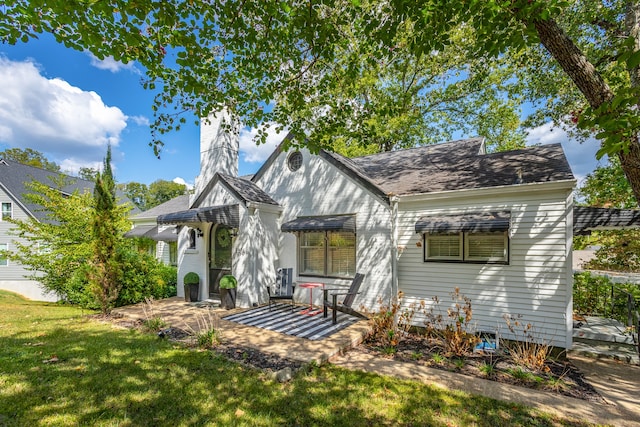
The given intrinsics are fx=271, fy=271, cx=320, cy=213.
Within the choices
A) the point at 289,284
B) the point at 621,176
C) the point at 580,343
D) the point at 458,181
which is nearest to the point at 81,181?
the point at 289,284

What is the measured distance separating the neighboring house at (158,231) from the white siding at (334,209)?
8790mm

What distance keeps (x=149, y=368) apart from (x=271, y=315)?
3802 mm

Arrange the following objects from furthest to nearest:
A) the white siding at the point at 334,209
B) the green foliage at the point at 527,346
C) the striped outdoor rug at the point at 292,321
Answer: the white siding at the point at 334,209 < the striped outdoor rug at the point at 292,321 < the green foliage at the point at 527,346

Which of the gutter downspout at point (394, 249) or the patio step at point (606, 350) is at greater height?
the gutter downspout at point (394, 249)

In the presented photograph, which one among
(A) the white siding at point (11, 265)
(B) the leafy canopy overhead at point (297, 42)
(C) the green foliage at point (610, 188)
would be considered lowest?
(A) the white siding at point (11, 265)

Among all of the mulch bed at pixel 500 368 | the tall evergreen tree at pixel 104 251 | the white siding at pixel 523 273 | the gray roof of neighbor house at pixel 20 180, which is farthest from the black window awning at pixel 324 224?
the gray roof of neighbor house at pixel 20 180

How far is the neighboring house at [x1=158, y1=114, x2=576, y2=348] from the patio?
3.34 ft

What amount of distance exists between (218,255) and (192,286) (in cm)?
146

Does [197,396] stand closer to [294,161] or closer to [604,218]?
[294,161]

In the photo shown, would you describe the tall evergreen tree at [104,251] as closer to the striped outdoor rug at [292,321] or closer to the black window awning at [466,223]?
the striped outdoor rug at [292,321]

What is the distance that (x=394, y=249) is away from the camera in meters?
7.64

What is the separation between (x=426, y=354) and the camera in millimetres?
5746

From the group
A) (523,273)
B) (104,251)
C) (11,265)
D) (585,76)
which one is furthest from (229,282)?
(11,265)

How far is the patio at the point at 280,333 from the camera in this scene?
18.3 feet
